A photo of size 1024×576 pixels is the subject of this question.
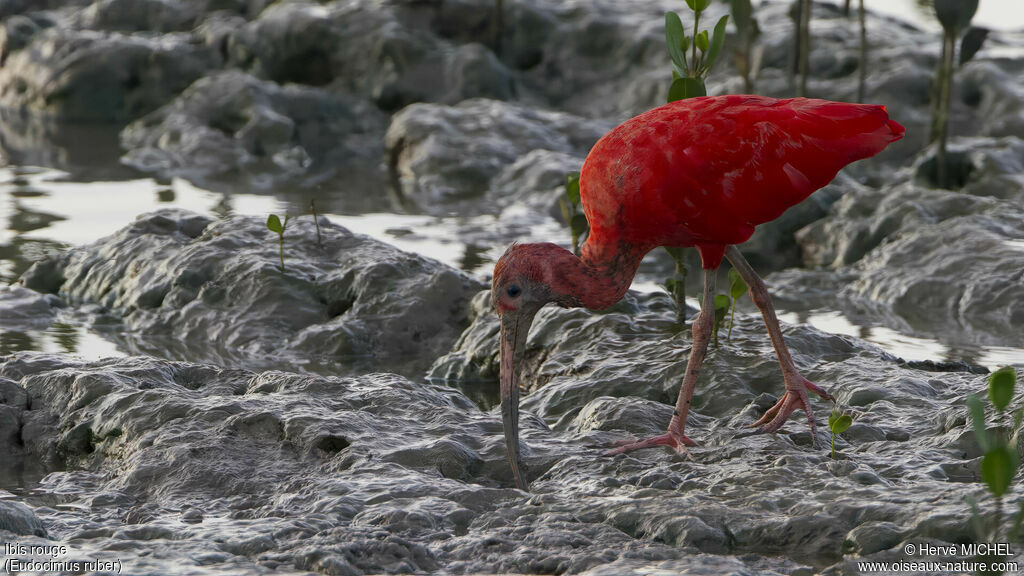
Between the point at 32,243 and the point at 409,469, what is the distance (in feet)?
16.0

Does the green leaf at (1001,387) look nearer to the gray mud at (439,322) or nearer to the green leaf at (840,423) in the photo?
the gray mud at (439,322)

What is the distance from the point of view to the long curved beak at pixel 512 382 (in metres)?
3.79

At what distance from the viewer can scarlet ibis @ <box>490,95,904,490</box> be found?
13.1 feet

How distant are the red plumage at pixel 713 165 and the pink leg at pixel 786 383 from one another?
0.26 metres

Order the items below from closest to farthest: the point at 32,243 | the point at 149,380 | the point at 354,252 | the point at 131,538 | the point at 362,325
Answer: the point at 131,538 → the point at 149,380 → the point at 362,325 → the point at 354,252 → the point at 32,243

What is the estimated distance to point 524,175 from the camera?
962 centimetres

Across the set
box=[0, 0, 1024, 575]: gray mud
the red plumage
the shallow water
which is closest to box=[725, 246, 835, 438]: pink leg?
box=[0, 0, 1024, 575]: gray mud

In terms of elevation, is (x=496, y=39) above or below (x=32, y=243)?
above

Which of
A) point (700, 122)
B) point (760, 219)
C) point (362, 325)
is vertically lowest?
point (362, 325)

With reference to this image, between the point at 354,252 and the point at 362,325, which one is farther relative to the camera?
the point at 354,252

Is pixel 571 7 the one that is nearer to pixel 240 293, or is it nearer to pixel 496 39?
pixel 496 39

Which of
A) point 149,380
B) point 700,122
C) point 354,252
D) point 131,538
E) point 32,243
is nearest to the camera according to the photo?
point 131,538

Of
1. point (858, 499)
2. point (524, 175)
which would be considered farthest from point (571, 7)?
point (858, 499)

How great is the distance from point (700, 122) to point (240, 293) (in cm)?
312
